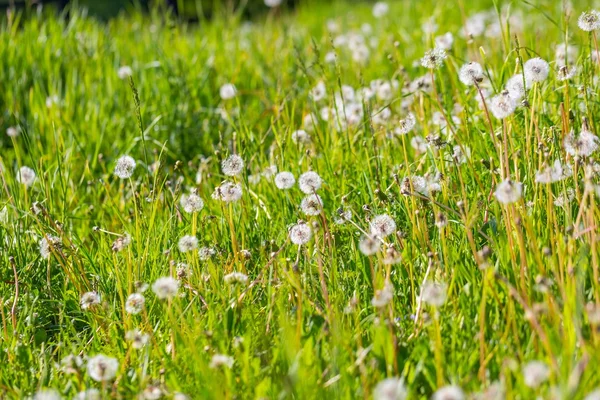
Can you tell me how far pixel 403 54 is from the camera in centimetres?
435

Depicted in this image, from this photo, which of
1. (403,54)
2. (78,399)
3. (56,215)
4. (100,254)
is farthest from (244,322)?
(403,54)

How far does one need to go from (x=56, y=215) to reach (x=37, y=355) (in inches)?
32.3

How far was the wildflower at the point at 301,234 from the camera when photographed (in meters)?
2.03

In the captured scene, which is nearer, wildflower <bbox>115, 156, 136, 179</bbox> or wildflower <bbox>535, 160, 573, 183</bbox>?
wildflower <bbox>535, 160, 573, 183</bbox>

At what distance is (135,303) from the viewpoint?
1860 mm

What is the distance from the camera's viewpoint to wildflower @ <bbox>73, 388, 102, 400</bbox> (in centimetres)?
155

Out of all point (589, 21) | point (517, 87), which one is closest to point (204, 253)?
point (517, 87)

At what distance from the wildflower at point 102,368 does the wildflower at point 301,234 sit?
0.63 metres

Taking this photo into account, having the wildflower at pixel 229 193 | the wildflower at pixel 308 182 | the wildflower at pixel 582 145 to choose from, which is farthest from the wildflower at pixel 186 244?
the wildflower at pixel 582 145

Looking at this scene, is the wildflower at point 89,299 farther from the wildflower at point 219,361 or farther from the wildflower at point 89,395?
the wildflower at point 219,361

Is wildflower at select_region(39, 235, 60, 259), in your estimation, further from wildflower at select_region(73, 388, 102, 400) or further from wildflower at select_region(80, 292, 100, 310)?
wildflower at select_region(73, 388, 102, 400)

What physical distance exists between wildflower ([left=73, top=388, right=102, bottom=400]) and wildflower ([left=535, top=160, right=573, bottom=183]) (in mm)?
1102

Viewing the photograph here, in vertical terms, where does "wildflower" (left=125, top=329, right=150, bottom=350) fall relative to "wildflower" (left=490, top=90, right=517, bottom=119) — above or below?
below

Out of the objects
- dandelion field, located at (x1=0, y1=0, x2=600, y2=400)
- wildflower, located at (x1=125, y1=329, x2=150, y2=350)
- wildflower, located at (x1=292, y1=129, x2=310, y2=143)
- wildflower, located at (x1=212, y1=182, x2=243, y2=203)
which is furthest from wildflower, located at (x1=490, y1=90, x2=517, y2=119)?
wildflower, located at (x1=125, y1=329, x2=150, y2=350)
